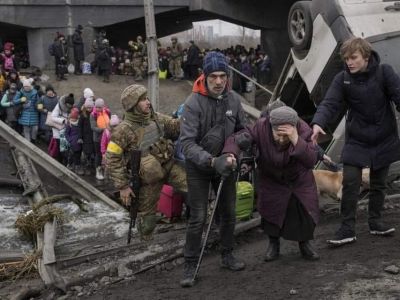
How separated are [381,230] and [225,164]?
1.74 metres

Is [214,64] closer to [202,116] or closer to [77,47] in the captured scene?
[202,116]

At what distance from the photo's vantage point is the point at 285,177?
4.22 meters

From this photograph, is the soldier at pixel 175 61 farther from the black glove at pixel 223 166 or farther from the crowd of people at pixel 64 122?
the black glove at pixel 223 166

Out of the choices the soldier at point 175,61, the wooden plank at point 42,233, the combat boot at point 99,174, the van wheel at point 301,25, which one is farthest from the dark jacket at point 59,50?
the van wheel at point 301,25

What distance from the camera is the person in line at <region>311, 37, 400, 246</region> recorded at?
13.9 feet

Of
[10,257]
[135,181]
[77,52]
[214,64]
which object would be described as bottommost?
[10,257]

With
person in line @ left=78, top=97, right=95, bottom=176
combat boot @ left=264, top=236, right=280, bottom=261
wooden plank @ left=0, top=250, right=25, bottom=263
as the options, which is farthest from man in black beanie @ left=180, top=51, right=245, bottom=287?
person in line @ left=78, top=97, right=95, bottom=176

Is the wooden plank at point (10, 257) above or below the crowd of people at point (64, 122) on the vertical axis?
below

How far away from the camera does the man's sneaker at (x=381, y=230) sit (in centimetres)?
464

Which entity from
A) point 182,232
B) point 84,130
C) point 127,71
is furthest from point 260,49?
point 182,232

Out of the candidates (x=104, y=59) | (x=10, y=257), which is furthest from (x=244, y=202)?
(x=104, y=59)

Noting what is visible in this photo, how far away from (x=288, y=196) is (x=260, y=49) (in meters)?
19.7

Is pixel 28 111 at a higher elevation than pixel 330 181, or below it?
higher

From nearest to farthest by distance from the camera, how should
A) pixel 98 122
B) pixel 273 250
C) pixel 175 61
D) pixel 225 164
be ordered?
pixel 225 164 < pixel 273 250 < pixel 98 122 < pixel 175 61
